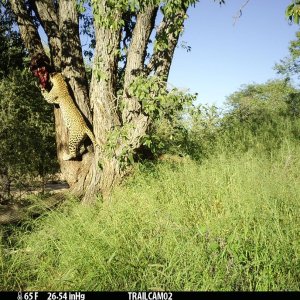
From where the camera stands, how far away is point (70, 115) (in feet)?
17.5

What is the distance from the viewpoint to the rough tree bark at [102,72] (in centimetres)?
478

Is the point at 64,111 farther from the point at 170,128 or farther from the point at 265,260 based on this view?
the point at 265,260

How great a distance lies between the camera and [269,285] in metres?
2.23

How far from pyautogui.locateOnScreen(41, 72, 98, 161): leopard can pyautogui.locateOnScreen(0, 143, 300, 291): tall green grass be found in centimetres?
139

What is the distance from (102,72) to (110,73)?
1.91 feet

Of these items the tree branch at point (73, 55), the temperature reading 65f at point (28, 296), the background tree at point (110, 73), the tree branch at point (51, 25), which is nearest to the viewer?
the temperature reading 65f at point (28, 296)

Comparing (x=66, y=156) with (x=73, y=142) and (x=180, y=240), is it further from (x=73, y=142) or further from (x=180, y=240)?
(x=180, y=240)

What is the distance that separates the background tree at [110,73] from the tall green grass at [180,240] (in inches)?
33.9

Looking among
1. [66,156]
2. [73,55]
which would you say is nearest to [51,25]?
[73,55]

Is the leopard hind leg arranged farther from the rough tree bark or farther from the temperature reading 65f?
the temperature reading 65f

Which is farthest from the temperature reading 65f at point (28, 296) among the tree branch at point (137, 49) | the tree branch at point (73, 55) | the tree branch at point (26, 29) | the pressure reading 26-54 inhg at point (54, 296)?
the tree branch at point (26, 29)

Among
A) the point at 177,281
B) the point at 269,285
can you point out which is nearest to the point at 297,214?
the point at 269,285

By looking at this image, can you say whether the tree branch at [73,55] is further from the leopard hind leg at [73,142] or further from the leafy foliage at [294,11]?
the leafy foliage at [294,11]

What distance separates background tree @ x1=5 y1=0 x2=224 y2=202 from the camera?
14.3 feet
